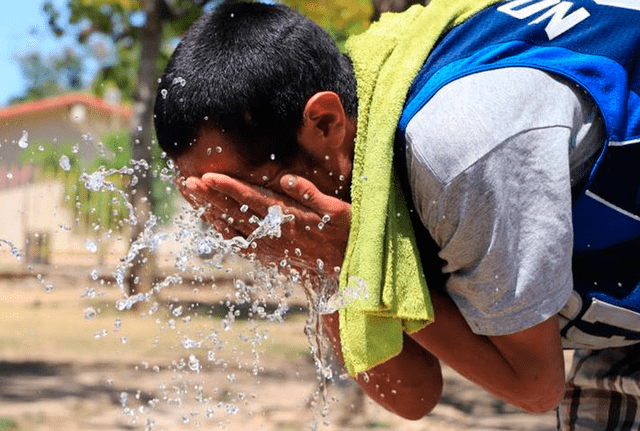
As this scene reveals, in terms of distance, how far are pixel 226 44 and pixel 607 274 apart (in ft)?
2.72

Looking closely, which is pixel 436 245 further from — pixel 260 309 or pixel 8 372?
pixel 8 372

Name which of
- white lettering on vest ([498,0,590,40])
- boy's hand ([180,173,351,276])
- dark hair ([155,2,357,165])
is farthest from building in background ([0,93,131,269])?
white lettering on vest ([498,0,590,40])

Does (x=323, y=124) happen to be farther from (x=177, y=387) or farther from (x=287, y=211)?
(x=177, y=387)

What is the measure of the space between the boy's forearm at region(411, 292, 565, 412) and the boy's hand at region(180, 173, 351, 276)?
0.25m

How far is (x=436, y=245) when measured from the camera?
77.4 inches

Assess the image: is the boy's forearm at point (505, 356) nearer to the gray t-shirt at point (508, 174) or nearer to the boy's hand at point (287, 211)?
the gray t-shirt at point (508, 174)

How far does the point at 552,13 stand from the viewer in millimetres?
1906

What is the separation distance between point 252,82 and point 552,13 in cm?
56

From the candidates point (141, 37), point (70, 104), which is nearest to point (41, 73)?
point (70, 104)

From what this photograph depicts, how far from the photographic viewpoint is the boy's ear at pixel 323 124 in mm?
1895

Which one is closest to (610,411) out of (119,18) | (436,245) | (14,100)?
(436,245)

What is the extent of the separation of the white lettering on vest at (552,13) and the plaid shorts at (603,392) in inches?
30.8

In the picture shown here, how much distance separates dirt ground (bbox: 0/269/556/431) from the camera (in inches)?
215

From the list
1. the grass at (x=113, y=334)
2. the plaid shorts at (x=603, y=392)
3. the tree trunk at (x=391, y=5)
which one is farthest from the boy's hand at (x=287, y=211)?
the grass at (x=113, y=334)
